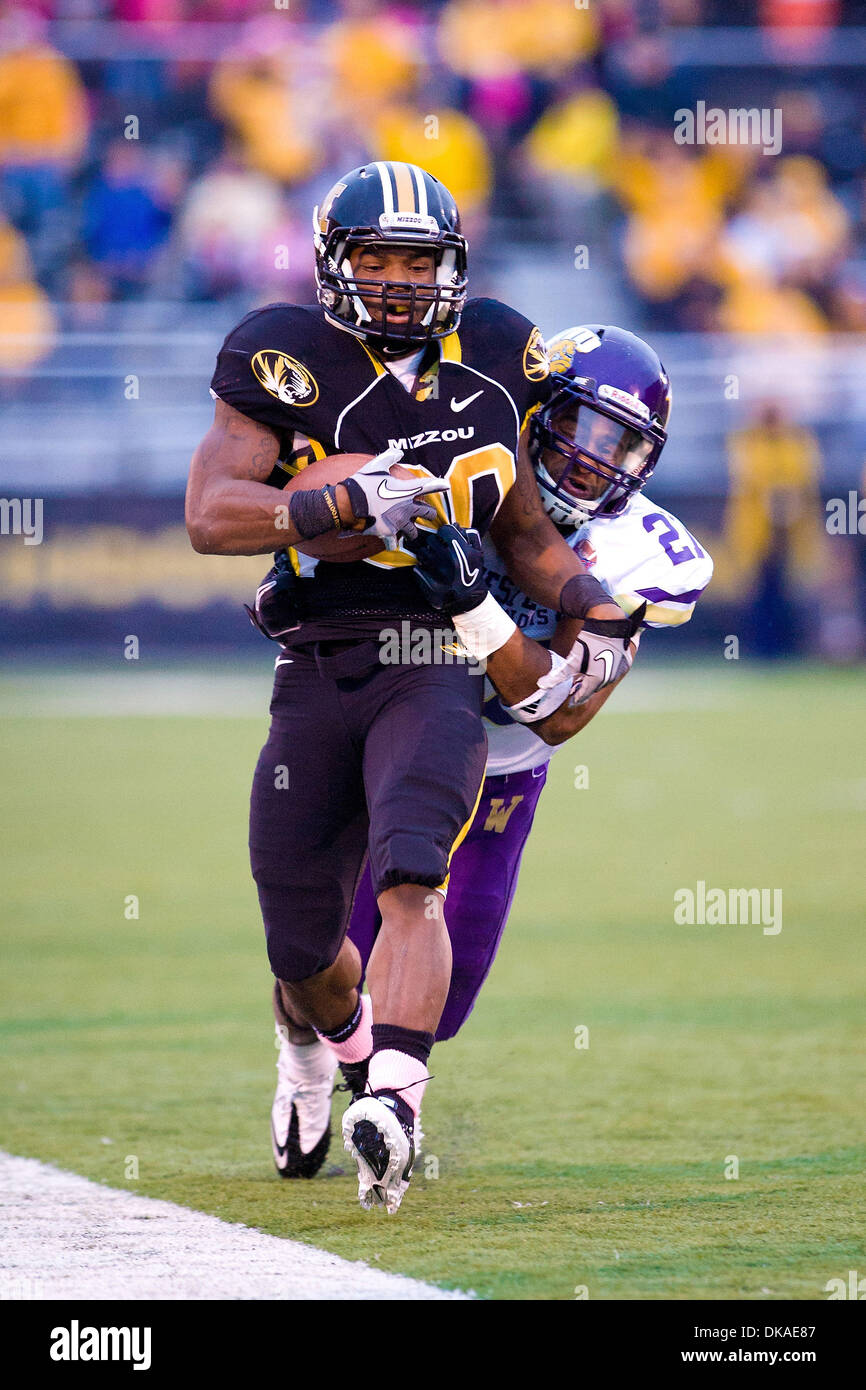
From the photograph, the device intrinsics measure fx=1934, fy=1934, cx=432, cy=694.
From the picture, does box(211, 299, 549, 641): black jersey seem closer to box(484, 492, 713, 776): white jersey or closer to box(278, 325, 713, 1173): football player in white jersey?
box(278, 325, 713, 1173): football player in white jersey

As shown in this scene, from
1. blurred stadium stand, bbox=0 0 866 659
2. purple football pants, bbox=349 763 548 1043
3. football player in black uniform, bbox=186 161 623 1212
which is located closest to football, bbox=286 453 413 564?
football player in black uniform, bbox=186 161 623 1212

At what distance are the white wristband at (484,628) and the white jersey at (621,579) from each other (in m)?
0.37

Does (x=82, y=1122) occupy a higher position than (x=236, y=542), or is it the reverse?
(x=236, y=542)

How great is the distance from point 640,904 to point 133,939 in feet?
6.61

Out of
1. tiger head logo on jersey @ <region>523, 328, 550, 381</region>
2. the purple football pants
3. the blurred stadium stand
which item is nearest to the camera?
tiger head logo on jersey @ <region>523, 328, 550, 381</region>

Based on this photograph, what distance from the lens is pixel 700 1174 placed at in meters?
4.06

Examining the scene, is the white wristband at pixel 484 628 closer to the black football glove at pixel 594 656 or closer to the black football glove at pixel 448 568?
the black football glove at pixel 448 568

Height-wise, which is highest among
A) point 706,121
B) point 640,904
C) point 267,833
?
point 706,121

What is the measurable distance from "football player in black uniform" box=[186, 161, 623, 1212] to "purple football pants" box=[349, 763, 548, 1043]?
45cm

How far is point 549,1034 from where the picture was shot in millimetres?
5664

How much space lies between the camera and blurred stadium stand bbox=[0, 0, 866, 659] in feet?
46.8

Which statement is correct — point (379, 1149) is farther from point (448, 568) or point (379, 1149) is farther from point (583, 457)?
point (583, 457)

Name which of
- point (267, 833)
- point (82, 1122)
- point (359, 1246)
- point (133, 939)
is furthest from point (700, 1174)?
point (133, 939)

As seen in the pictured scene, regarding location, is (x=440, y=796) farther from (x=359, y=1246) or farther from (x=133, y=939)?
(x=133, y=939)
